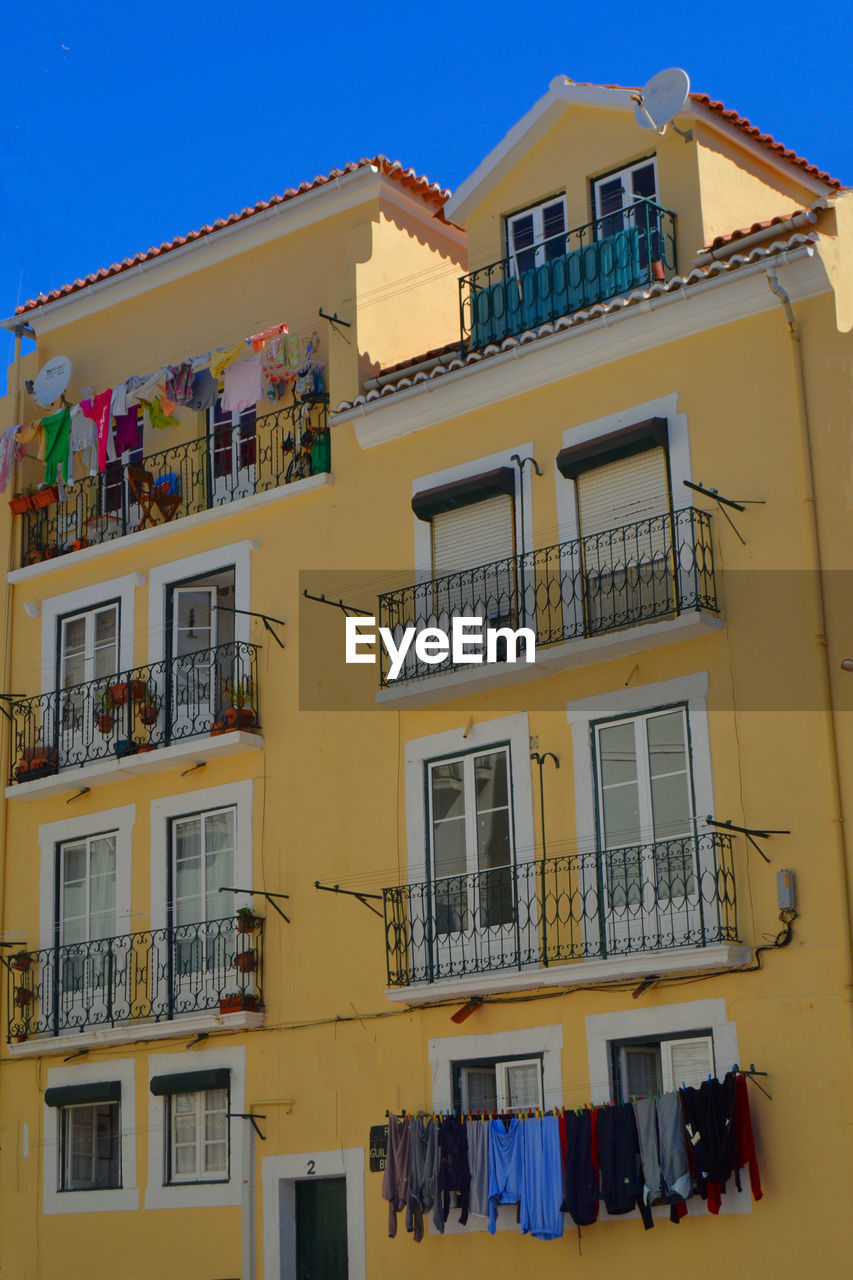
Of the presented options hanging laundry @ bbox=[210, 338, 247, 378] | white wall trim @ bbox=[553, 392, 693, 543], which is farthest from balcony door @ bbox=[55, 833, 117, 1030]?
white wall trim @ bbox=[553, 392, 693, 543]

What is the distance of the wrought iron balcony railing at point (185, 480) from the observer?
22562mm

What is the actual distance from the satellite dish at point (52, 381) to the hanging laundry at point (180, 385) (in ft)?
7.03

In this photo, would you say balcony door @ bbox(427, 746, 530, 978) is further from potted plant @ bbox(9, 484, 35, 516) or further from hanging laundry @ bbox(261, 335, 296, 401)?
potted plant @ bbox(9, 484, 35, 516)

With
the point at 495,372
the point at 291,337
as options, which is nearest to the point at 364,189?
the point at 291,337

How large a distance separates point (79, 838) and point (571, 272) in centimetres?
953

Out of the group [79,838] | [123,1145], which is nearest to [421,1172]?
[123,1145]

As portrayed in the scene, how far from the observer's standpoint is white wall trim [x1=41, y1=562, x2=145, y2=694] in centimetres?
2333

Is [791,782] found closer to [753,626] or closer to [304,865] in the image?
[753,626]

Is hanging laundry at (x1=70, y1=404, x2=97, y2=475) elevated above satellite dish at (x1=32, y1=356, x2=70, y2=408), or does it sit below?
below

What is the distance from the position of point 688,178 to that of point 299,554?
252 inches

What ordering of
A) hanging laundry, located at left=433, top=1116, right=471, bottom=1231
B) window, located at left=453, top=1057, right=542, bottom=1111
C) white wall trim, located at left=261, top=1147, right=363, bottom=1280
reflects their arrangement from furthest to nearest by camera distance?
white wall trim, located at left=261, top=1147, right=363, bottom=1280
window, located at left=453, top=1057, right=542, bottom=1111
hanging laundry, located at left=433, top=1116, right=471, bottom=1231

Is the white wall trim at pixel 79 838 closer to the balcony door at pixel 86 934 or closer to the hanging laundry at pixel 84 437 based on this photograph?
the balcony door at pixel 86 934

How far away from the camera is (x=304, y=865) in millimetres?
20812

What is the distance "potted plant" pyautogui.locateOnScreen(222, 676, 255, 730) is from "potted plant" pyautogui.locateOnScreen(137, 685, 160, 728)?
0.95m
